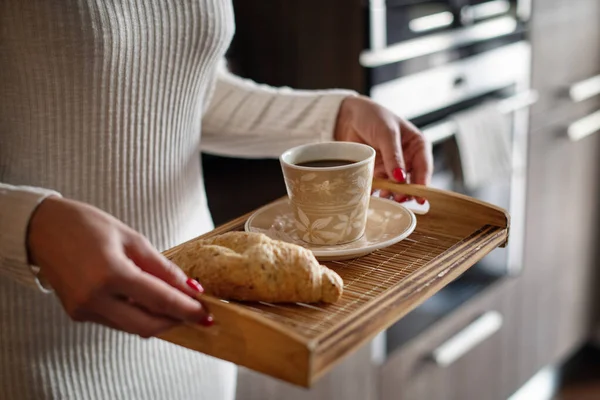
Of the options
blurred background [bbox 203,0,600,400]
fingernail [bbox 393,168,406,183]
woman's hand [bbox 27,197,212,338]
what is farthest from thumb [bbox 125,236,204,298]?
blurred background [bbox 203,0,600,400]

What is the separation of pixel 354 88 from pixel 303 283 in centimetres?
87

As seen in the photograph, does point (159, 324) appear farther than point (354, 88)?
No

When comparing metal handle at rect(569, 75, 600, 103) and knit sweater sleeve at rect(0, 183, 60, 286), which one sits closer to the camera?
knit sweater sleeve at rect(0, 183, 60, 286)

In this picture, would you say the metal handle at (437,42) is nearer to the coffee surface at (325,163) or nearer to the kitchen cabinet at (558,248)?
the kitchen cabinet at (558,248)

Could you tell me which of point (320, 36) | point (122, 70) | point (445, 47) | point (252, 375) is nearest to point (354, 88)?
point (320, 36)

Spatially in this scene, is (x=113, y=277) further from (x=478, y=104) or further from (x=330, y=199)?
(x=478, y=104)

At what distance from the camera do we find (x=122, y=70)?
0.83 meters

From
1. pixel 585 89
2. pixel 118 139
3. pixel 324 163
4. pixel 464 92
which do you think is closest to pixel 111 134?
pixel 118 139

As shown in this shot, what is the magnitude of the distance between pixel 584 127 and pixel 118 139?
1.58 metres

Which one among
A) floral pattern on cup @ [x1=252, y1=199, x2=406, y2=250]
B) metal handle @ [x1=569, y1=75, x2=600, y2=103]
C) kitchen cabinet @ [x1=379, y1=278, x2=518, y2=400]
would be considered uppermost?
floral pattern on cup @ [x1=252, y1=199, x2=406, y2=250]

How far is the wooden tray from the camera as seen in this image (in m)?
0.54

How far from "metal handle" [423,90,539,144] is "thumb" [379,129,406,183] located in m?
0.59

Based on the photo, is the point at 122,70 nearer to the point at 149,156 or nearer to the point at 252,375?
the point at 149,156

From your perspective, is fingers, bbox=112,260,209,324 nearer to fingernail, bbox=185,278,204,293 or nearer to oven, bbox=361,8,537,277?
fingernail, bbox=185,278,204,293
